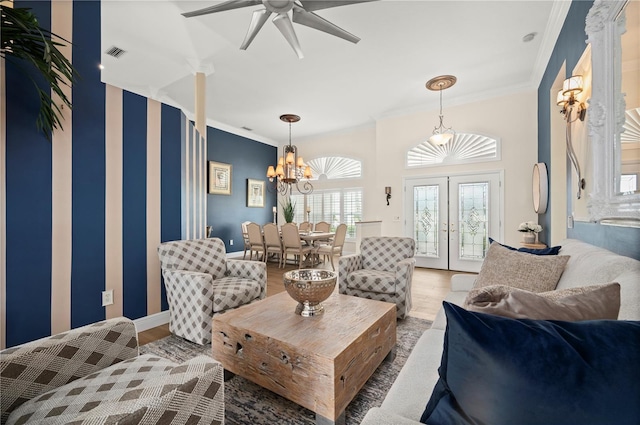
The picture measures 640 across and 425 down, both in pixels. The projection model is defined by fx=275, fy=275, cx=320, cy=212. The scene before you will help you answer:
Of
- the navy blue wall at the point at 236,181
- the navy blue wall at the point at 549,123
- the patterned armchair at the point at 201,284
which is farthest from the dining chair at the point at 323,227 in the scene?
the navy blue wall at the point at 549,123

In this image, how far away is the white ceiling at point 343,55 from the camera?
2891mm

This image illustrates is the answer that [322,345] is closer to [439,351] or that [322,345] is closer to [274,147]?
[439,351]

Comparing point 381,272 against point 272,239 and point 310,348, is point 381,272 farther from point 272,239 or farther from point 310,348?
point 272,239

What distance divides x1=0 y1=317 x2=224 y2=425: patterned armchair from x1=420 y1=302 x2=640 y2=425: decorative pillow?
0.76 meters

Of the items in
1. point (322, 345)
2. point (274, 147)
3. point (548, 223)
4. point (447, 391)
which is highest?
point (274, 147)

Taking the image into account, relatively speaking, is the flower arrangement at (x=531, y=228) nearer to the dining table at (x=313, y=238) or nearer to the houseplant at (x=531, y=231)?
the houseplant at (x=531, y=231)

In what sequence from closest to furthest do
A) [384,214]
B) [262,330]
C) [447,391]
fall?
1. [447,391]
2. [262,330]
3. [384,214]

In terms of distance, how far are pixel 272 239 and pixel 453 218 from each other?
11.5 feet

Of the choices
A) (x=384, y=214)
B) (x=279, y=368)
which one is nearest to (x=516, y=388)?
(x=279, y=368)

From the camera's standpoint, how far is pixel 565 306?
761 millimetres

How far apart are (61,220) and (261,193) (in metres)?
5.70

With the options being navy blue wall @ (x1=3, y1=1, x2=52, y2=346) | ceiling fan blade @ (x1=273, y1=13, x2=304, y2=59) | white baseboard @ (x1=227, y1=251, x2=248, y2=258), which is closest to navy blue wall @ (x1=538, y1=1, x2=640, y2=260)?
ceiling fan blade @ (x1=273, y1=13, x2=304, y2=59)

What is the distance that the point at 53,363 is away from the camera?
1.06 m

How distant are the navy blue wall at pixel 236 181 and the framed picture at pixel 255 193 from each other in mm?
97
